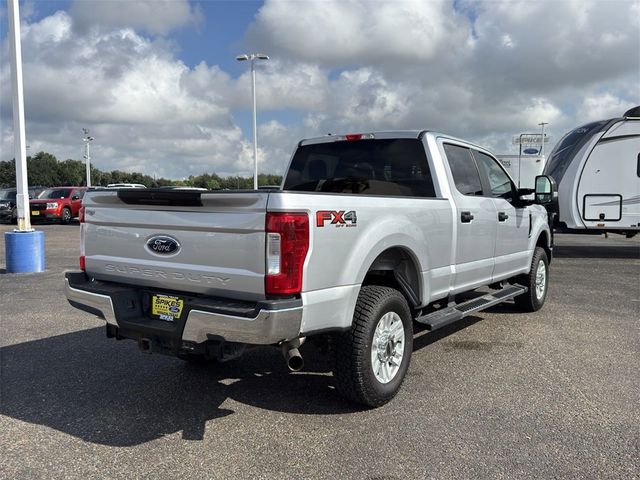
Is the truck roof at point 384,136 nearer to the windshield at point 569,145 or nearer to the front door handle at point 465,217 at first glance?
the front door handle at point 465,217

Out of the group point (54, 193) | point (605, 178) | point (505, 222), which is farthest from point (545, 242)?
point (54, 193)

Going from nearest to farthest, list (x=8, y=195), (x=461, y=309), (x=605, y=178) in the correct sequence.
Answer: (x=461, y=309) < (x=605, y=178) < (x=8, y=195)

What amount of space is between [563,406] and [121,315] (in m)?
3.23

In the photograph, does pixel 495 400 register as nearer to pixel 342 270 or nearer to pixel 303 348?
pixel 342 270

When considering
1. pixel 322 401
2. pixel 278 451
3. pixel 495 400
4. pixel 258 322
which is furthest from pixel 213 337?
pixel 495 400

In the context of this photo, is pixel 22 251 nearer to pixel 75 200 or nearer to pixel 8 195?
pixel 75 200

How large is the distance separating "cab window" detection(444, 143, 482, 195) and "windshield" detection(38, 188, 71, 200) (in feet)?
79.0

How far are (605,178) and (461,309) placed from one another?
31.7 ft

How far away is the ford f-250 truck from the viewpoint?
129 inches

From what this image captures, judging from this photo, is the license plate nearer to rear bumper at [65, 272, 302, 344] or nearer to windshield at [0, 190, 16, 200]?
rear bumper at [65, 272, 302, 344]

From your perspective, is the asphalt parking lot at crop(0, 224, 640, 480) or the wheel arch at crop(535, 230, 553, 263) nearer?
the asphalt parking lot at crop(0, 224, 640, 480)

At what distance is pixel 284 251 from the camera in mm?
3234

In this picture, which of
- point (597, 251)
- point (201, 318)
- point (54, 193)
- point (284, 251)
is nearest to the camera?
point (284, 251)

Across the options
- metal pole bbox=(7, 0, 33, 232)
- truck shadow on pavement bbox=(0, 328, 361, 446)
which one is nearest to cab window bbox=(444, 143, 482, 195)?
truck shadow on pavement bbox=(0, 328, 361, 446)
